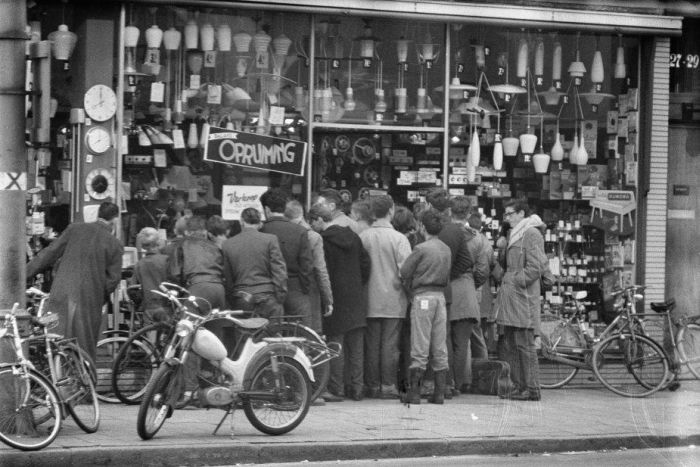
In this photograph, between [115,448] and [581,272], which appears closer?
[115,448]

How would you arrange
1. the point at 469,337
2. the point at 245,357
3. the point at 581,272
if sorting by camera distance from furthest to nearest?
the point at 581,272, the point at 469,337, the point at 245,357

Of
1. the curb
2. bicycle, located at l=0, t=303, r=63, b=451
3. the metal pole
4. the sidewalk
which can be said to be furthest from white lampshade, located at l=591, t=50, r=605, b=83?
bicycle, located at l=0, t=303, r=63, b=451

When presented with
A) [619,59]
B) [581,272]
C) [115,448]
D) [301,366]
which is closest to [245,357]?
[301,366]

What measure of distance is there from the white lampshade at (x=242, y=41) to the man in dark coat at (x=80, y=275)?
137 inches

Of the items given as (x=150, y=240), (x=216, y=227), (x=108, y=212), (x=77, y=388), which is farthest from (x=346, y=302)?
(x=77, y=388)

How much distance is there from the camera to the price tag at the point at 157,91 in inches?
575

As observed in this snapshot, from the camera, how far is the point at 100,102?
14148mm

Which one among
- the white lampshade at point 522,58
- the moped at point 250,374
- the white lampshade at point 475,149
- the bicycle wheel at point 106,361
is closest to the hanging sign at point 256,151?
the white lampshade at point 475,149

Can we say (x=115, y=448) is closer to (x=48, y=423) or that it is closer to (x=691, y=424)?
(x=48, y=423)

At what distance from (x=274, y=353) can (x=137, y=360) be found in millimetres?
2239

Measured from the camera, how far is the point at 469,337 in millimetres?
14172

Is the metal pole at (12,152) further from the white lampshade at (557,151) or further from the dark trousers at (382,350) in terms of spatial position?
the white lampshade at (557,151)

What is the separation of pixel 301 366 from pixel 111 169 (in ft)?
13.4

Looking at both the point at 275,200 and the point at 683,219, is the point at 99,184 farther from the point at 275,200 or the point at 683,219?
the point at 683,219
